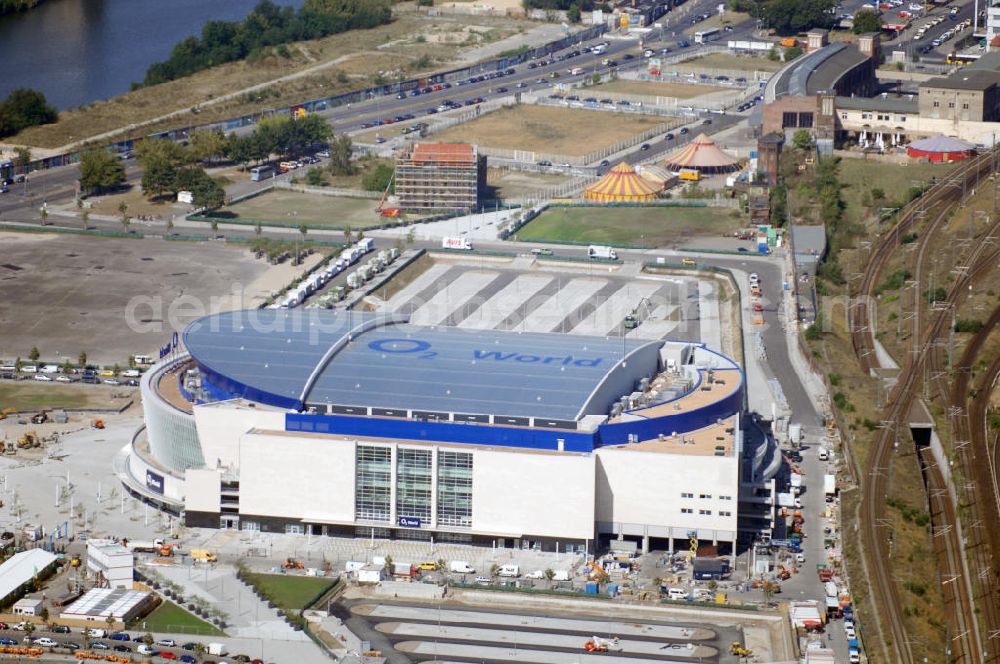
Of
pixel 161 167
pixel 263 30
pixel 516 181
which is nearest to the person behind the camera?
pixel 161 167

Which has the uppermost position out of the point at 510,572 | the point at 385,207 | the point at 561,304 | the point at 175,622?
the point at 385,207

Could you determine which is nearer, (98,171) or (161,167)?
(161,167)

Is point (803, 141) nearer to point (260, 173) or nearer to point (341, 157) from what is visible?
point (341, 157)

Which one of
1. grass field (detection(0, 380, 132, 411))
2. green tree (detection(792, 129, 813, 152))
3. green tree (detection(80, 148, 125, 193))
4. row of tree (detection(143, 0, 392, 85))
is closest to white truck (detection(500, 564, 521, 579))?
grass field (detection(0, 380, 132, 411))

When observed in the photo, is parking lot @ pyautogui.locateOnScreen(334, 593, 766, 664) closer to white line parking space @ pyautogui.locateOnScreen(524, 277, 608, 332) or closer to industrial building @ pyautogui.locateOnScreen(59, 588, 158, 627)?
industrial building @ pyautogui.locateOnScreen(59, 588, 158, 627)

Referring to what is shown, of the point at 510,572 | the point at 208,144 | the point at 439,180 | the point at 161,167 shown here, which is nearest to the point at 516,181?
the point at 439,180
